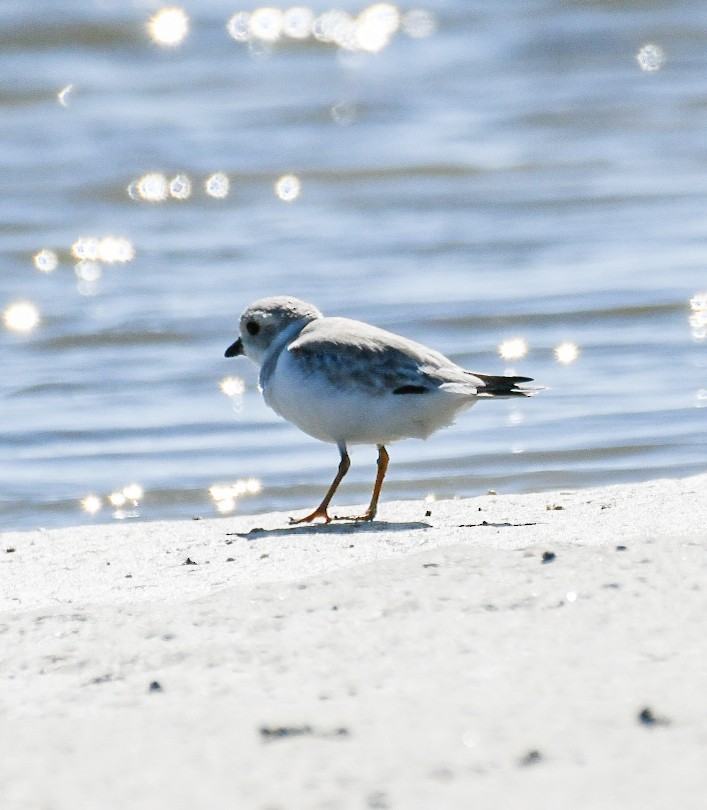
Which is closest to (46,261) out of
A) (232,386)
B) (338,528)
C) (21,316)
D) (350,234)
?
(21,316)

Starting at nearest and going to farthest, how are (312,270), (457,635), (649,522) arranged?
(457,635) → (649,522) → (312,270)

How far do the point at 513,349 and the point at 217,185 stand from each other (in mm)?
5625

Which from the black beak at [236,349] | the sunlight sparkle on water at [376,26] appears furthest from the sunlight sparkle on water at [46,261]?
the sunlight sparkle on water at [376,26]

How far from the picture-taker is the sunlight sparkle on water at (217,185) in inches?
558

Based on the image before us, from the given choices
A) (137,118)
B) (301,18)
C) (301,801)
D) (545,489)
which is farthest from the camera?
(301,18)

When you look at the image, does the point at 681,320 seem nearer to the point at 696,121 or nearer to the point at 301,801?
the point at 696,121

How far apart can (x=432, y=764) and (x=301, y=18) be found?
17453 millimetres

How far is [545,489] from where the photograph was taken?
7.11 meters

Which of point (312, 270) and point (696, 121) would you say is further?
point (696, 121)

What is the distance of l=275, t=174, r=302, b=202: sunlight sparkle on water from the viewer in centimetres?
1405

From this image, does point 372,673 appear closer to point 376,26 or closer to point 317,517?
point 317,517

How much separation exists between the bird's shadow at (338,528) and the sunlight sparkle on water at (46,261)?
7.07 meters

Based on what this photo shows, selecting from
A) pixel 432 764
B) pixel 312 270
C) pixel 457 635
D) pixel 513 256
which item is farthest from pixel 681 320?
pixel 432 764

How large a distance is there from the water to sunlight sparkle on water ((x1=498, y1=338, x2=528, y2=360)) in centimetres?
6
